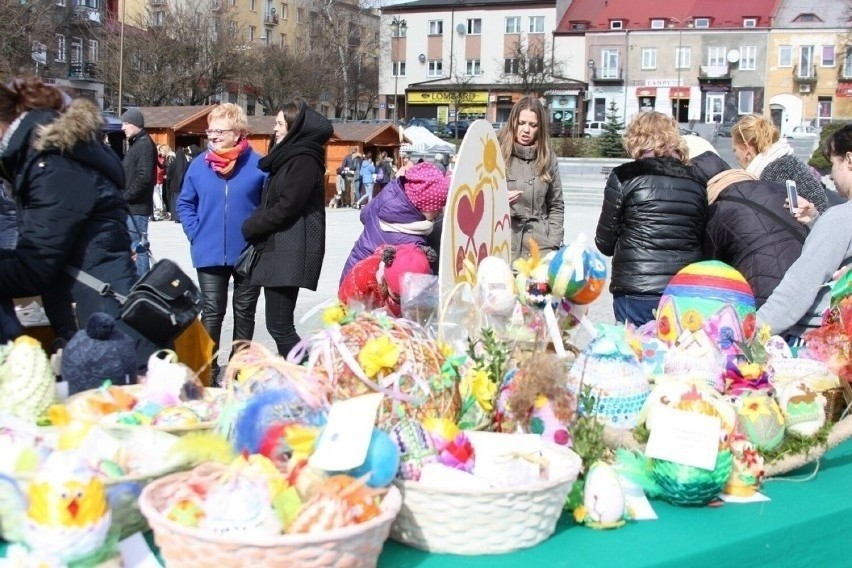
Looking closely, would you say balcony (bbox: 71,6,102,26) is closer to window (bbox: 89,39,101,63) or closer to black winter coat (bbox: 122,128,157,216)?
window (bbox: 89,39,101,63)

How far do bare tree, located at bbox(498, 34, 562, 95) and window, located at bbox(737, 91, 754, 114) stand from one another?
38.7 ft

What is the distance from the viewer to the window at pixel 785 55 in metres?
61.8

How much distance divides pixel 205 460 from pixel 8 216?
2.18 meters

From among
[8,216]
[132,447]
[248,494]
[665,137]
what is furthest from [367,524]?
[665,137]

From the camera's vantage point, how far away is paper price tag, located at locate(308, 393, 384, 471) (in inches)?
68.4

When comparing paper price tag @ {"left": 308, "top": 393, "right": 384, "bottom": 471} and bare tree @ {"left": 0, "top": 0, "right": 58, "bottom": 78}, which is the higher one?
bare tree @ {"left": 0, "top": 0, "right": 58, "bottom": 78}

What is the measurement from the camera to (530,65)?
62188 mm

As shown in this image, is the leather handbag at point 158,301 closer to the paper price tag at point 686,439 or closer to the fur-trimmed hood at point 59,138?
the fur-trimmed hood at point 59,138

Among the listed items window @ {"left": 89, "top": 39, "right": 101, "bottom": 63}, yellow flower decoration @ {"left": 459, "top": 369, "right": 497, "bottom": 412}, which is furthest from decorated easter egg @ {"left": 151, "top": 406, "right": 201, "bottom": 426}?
window @ {"left": 89, "top": 39, "right": 101, "bottom": 63}

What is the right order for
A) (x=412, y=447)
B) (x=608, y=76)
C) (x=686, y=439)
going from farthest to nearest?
(x=608, y=76) < (x=686, y=439) < (x=412, y=447)

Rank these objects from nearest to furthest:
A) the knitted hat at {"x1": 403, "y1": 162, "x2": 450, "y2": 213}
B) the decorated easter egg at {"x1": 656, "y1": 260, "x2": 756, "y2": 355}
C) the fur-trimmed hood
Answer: the decorated easter egg at {"x1": 656, "y1": 260, "x2": 756, "y2": 355}
the fur-trimmed hood
the knitted hat at {"x1": 403, "y1": 162, "x2": 450, "y2": 213}

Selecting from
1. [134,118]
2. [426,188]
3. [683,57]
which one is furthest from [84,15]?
[426,188]

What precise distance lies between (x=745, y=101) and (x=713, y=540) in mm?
65341

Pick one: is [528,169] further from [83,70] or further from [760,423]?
[83,70]
